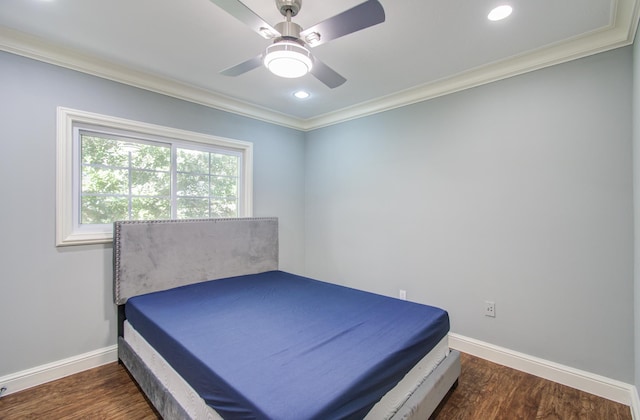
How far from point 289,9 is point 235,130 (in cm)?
196

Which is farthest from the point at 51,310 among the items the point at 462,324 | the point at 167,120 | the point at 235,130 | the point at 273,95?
the point at 462,324

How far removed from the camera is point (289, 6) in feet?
5.27

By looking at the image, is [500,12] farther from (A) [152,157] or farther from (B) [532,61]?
(A) [152,157]

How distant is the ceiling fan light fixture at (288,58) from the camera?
151 cm

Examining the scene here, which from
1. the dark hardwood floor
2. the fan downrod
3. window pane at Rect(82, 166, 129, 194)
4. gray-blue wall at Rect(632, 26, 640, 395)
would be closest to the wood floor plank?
the dark hardwood floor

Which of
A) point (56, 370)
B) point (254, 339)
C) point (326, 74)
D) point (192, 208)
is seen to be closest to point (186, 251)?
point (192, 208)

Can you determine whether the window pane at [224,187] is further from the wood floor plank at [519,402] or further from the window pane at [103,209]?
the wood floor plank at [519,402]

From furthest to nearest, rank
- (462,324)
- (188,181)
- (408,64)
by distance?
(188,181) → (462,324) → (408,64)

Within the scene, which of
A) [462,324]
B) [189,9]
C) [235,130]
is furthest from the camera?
[235,130]

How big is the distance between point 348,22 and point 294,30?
0.30 meters

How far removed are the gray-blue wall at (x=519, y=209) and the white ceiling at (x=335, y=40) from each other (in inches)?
9.2

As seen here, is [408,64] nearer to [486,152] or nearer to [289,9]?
[486,152]

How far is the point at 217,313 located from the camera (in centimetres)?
205

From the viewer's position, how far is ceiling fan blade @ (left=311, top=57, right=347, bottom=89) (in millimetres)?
1768
